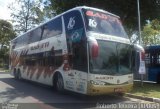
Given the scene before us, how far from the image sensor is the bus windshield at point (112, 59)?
43.4 ft

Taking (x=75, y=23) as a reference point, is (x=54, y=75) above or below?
below

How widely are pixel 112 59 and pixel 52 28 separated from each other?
517cm

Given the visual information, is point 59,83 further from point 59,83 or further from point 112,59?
point 112,59

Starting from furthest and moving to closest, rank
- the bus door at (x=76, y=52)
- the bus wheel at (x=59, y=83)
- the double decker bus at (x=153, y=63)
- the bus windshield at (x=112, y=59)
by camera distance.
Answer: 1. the double decker bus at (x=153, y=63)
2. the bus wheel at (x=59, y=83)
3. the bus door at (x=76, y=52)
4. the bus windshield at (x=112, y=59)

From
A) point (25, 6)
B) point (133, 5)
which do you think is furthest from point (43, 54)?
point (25, 6)

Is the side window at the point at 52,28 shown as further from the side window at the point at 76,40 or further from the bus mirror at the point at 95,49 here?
the bus mirror at the point at 95,49

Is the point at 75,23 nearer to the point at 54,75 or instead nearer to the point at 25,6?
the point at 54,75

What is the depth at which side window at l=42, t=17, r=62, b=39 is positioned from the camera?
16.6 m

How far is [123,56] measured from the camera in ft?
46.6

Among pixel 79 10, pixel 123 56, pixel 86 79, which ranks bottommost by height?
pixel 86 79

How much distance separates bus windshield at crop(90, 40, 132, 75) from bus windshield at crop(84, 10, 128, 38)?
630 mm

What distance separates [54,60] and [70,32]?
2578 mm

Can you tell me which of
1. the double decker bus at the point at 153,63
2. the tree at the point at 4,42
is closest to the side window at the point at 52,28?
the double decker bus at the point at 153,63

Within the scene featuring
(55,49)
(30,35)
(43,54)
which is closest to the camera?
(55,49)
